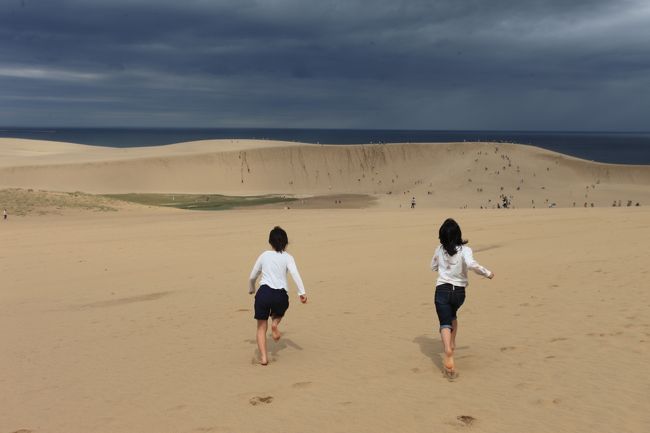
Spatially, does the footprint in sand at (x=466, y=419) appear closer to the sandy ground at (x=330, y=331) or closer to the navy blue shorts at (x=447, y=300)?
the sandy ground at (x=330, y=331)

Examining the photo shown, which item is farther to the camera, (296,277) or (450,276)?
(296,277)

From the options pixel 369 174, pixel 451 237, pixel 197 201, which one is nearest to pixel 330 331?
pixel 451 237

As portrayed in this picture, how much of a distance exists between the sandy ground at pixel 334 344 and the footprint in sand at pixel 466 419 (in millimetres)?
34

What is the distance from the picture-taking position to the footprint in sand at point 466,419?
4766 mm

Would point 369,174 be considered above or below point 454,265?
above

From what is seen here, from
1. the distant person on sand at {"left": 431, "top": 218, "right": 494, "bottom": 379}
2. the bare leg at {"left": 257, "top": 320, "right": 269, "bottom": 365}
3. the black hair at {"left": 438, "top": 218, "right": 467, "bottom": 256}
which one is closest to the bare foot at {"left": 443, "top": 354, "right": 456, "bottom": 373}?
the distant person on sand at {"left": 431, "top": 218, "right": 494, "bottom": 379}

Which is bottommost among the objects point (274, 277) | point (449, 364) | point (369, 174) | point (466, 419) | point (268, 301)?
point (466, 419)

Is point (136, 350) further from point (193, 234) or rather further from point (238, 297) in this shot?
point (193, 234)

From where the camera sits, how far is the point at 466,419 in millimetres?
4840

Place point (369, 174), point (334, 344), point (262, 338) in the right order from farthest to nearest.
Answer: point (369, 174), point (334, 344), point (262, 338)

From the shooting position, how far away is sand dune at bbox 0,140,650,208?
45.7m

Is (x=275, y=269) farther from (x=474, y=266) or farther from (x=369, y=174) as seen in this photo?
(x=369, y=174)

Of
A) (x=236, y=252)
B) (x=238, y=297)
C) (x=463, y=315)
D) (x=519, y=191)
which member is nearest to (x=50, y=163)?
(x=519, y=191)

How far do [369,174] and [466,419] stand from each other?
5754 centimetres
